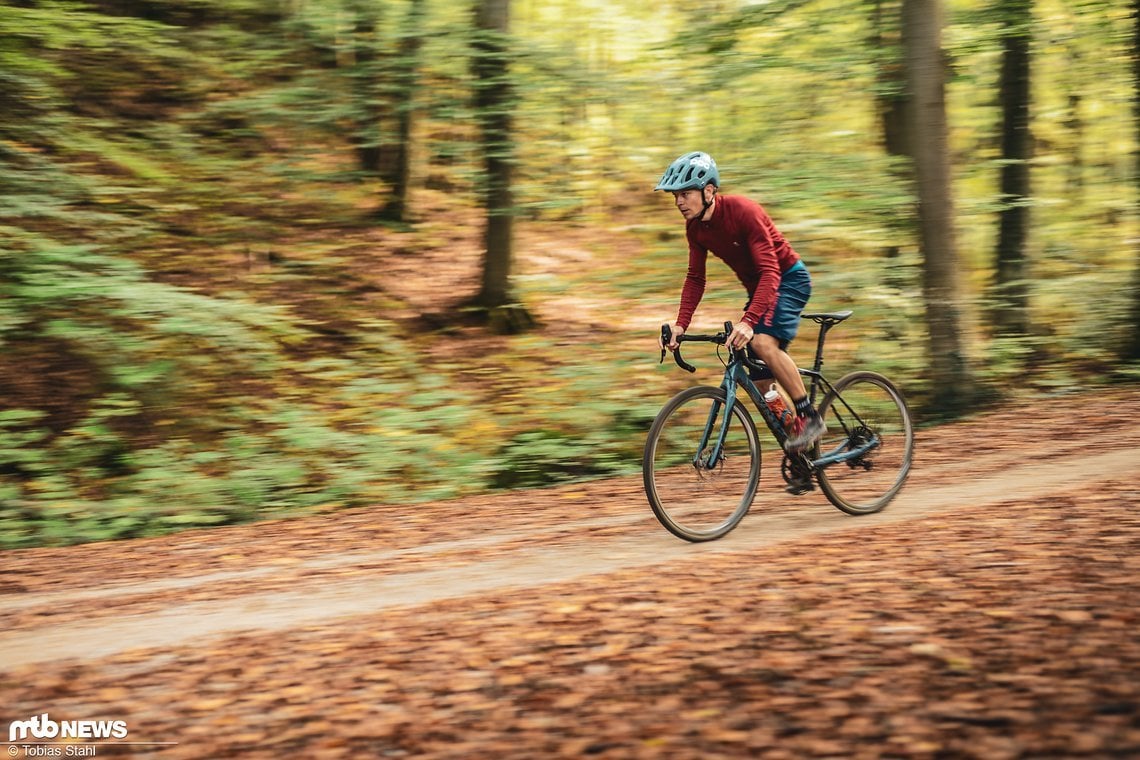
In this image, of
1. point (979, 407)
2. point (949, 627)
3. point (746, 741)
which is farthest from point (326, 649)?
point (979, 407)

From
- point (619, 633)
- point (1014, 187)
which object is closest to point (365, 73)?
point (1014, 187)

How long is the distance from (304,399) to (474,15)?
5.35 meters

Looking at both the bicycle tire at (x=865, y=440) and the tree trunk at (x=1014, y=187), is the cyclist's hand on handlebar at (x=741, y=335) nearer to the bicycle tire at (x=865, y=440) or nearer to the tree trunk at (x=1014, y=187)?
the bicycle tire at (x=865, y=440)

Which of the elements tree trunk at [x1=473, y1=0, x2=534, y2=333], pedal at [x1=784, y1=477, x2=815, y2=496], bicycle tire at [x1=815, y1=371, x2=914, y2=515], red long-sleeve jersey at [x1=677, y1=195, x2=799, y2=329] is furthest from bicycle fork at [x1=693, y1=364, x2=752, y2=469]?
tree trunk at [x1=473, y1=0, x2=534, y2=333]

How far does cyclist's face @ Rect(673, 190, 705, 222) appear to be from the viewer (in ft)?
19.7

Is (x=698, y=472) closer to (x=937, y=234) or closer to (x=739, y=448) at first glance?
(x=739, y=448)

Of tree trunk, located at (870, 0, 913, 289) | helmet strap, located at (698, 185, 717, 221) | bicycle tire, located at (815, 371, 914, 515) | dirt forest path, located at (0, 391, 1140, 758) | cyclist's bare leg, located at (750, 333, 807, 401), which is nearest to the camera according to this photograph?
dirt forest path, located at (0, 391, 1140, 758)

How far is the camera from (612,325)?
13227 mm

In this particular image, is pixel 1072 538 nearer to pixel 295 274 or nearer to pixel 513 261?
pixel 513 261

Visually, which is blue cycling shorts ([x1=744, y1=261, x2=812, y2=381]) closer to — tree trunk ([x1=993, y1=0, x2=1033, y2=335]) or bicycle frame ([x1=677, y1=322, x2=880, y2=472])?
bicycle frame ([x1=677, y1=322, x2=880, y2=472])

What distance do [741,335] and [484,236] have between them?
29.1ft

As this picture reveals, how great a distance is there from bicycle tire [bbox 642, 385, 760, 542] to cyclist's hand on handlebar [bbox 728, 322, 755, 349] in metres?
0.33

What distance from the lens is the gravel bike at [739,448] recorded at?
20.0 feet

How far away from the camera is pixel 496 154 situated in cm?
1166
